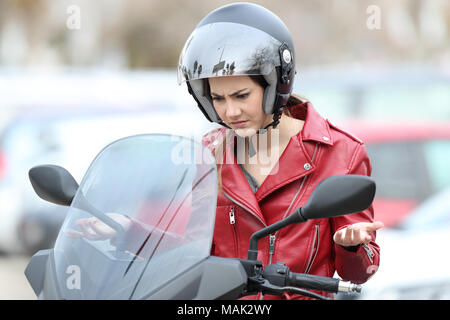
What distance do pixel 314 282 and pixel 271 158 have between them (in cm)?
68

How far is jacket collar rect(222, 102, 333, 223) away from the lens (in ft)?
8.20

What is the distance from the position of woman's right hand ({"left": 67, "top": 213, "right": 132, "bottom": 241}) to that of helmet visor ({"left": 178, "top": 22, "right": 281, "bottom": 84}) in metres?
0.60

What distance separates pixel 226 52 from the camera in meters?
2.43

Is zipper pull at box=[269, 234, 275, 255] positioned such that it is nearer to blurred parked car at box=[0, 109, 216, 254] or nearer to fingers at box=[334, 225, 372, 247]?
fingers at box=[334, 225, 372, 247]

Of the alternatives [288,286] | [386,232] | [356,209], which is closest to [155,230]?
[288,286]

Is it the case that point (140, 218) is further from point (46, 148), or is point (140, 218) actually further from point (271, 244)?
point (46, 148)

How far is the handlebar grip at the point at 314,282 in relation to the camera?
6.84 ft

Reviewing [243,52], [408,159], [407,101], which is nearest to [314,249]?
[243,52]

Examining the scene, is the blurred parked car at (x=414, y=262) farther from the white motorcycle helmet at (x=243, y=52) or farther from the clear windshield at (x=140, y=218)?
the clear windshield at (x=140, y=218)

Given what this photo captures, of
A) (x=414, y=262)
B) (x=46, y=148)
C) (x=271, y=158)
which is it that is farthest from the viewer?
(x=46, y=148)

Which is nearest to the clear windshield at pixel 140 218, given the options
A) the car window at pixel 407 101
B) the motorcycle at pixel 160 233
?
the motorcycle at pixel 160 233

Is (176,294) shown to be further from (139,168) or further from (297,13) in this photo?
(297,13)

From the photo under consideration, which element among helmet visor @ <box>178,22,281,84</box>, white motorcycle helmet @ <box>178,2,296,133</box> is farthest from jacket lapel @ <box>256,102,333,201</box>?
helmet visor @ <box>178,22,281,84</box>

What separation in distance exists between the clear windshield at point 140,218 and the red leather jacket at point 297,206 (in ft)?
1.45
